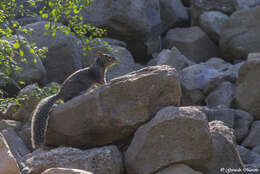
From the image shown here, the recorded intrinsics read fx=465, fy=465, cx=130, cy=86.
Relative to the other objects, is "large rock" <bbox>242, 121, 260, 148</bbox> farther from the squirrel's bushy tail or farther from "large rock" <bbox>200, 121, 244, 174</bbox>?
the squirrel's bushy tail

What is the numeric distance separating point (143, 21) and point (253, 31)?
134 inches

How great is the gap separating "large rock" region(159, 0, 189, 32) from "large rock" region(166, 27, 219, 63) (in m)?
0.79

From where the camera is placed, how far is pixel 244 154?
794 centimetres

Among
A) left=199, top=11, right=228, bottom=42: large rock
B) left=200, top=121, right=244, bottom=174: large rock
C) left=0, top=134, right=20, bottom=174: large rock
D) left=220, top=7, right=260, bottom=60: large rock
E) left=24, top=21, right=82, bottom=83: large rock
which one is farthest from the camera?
left=199, top=11, right=228, bottom=42: large rock

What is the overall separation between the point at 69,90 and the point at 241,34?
795 centimetres

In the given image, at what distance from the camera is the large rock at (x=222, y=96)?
11.0 meters

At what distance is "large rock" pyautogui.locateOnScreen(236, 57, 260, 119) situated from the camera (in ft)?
33.7

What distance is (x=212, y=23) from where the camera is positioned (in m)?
15.4

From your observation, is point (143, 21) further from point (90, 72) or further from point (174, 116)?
point (174, 116)

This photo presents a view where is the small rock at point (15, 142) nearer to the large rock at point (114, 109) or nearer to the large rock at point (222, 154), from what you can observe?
the large rock at point (114, 109)

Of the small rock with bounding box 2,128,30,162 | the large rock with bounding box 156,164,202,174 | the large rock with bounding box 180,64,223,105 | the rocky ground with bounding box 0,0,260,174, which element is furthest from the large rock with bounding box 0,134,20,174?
the large rock with bounding box 180,64,223,105

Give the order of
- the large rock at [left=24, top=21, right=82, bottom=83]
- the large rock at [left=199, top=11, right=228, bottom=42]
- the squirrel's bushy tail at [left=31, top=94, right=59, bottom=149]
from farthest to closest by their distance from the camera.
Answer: the large rock at [left=199, top=11, right=228, bottom=42] < the large rock at [left=24, top=21, right=82, bottom=83] < the squirrel's bushy tail at [left=31, top=94, right=59, bottom=149]

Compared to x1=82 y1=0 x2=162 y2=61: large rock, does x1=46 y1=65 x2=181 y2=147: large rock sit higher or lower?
higher

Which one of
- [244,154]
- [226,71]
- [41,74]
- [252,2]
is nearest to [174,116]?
[244,154]
